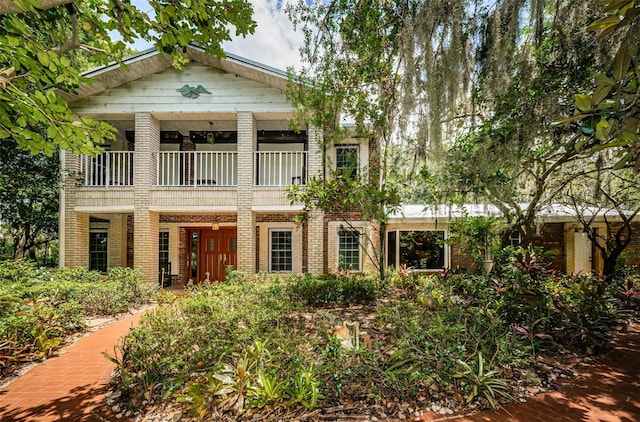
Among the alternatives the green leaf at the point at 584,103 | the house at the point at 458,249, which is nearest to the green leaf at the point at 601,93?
the green leaf at the point at 584,103

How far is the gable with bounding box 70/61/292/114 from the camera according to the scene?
945 centimetres

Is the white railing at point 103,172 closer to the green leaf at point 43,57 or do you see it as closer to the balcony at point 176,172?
the balcony at point 176,172

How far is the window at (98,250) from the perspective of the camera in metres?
11.6

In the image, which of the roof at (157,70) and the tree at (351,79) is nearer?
the tree at (351,79)

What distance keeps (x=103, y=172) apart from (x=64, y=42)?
7.71 m

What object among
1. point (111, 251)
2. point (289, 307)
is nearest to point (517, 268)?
point (289, 307)

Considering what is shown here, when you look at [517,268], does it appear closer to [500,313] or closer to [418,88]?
[500,313]

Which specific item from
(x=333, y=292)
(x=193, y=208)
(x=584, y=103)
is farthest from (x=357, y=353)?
(x=193, y=208)

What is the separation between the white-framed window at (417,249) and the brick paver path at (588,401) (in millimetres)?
7645

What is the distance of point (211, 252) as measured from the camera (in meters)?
11.9

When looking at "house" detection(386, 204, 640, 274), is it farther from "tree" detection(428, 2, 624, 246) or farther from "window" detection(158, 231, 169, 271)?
"window" detection(158, 231, 169, 271)

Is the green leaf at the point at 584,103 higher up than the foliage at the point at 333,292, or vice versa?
the green leaf at the point at 584,103

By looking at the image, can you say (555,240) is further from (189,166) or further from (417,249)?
(189,166)

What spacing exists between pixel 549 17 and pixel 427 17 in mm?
2981
